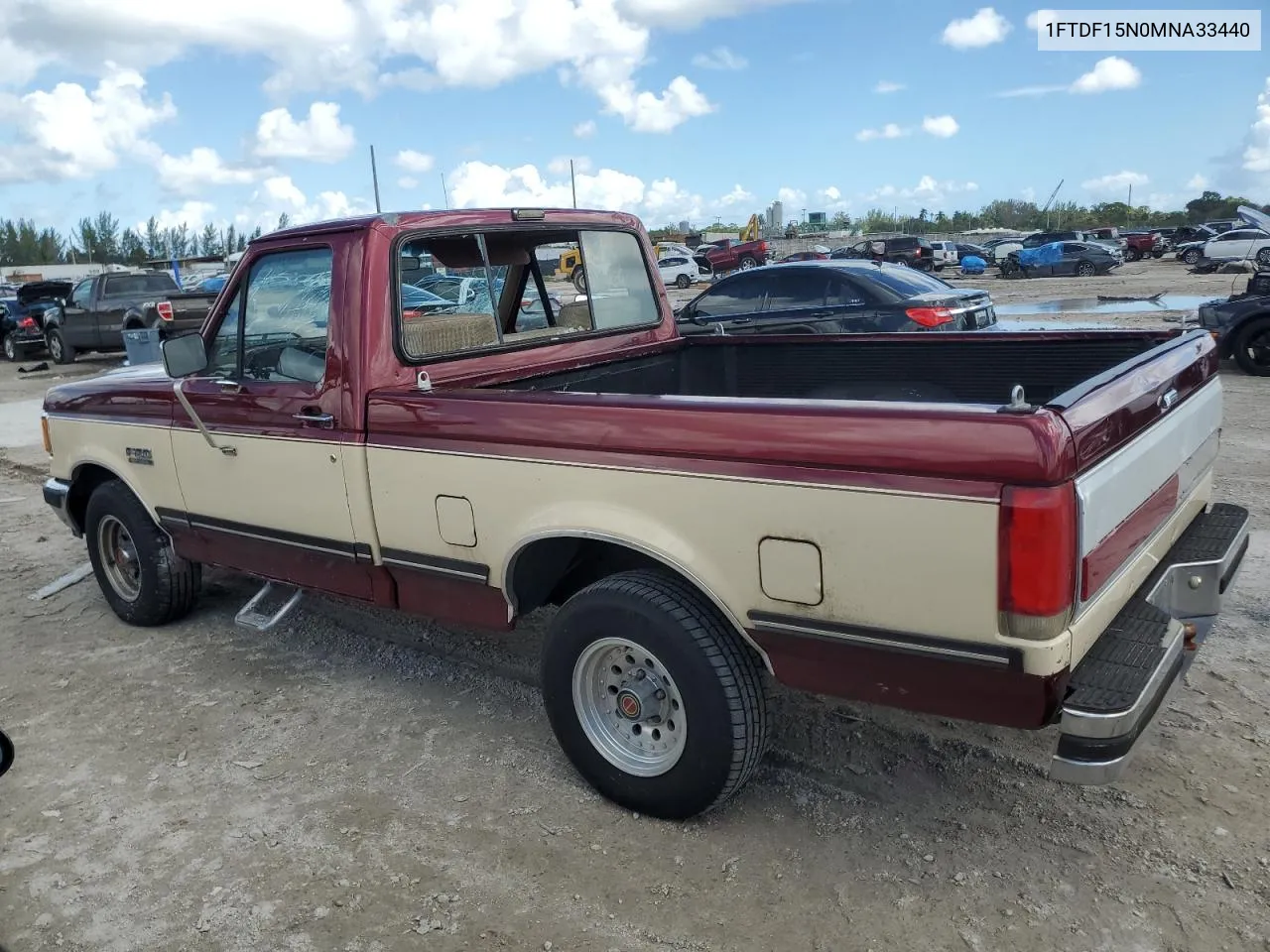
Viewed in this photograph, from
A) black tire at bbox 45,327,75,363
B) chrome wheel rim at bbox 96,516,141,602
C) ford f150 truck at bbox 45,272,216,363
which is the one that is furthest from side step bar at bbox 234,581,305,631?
black tire at bbox 45,327,75,363

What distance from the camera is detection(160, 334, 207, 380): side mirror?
13.3 feet

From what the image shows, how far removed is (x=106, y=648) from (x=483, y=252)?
2853 millimetres

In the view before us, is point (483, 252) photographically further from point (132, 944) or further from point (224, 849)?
point (132, 944)

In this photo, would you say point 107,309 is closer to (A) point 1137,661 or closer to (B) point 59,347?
(B) point 59,347

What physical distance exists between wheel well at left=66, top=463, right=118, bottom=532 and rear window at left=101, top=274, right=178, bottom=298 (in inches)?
612

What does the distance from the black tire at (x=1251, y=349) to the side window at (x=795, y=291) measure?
489 centimetres

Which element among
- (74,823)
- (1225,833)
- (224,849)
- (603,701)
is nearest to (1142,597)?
(1225,833)

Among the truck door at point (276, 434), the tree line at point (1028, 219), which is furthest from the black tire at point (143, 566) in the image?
the tree line at point (1028, 219)

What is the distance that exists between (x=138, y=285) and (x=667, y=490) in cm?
1979

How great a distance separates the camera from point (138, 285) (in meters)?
19.6

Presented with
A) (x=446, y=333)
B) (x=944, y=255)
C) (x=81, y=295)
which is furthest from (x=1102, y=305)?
(x=944, y=255)

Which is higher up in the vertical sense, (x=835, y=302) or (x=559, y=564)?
(x=835, y=302)

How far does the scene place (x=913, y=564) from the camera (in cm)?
247

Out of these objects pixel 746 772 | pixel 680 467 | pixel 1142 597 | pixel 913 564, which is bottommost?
pixel 746 772
